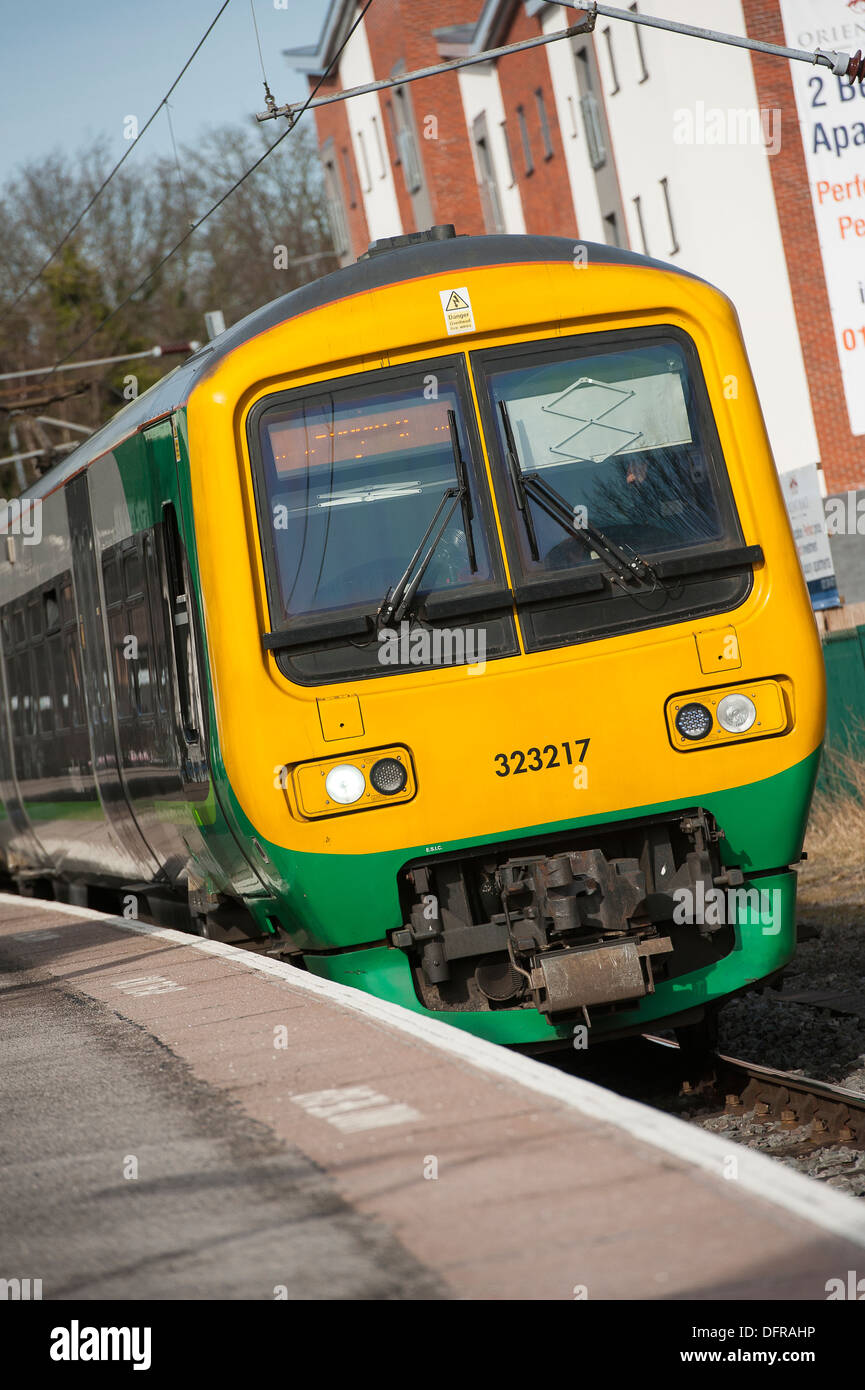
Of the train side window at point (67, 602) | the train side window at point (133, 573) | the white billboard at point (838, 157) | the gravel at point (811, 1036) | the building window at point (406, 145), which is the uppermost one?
the building window at point (406, 145)

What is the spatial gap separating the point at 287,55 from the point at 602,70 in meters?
17.7

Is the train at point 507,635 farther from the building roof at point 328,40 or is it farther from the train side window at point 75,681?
the building roof at point 328,40

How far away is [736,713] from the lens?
708 centimetres

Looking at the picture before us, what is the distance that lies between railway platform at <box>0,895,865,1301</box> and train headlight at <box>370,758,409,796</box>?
33.4 inches

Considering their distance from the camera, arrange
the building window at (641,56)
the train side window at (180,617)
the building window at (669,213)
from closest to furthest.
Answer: the train side window at (180,617), the building window at (641,56), the building window at (669,213)

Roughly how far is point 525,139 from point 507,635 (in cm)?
3026

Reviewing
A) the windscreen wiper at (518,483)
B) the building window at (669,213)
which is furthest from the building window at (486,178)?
the windscreen wiper at (518,483)

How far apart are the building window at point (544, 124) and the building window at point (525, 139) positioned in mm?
910

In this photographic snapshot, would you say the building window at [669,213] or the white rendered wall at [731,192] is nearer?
the white rendered wall at [731,192]

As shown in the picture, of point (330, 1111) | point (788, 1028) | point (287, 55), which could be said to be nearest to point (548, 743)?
point (330, 1111)

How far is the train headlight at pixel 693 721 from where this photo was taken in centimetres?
707

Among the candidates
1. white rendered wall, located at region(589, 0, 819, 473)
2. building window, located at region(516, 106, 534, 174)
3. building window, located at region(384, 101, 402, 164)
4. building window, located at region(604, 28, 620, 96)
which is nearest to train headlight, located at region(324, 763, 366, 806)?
white rendered wall, located at region(589, 0, 819, 473)

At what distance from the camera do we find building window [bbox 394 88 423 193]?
1606 inches

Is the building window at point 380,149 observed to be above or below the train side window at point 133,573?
above
